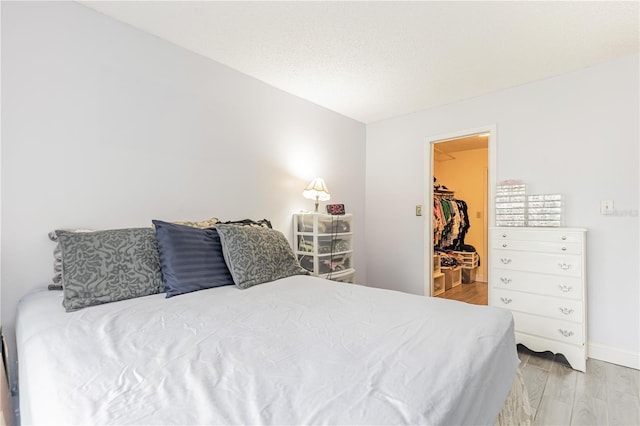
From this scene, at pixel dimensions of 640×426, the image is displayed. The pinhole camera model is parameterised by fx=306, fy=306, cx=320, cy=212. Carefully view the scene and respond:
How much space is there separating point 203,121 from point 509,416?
254 cm

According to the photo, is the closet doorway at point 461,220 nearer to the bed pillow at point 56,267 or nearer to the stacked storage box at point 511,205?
the stacked storage box at point 511,205

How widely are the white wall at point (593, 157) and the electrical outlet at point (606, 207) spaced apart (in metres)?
0.03

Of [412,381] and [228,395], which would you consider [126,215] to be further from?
[412,381]

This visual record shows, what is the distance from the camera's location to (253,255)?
1.90 meters

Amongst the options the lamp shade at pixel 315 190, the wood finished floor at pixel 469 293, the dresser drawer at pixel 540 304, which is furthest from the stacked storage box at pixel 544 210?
the lamp shade at pixel 315 190

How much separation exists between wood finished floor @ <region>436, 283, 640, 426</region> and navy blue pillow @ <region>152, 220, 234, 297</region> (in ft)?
6.42

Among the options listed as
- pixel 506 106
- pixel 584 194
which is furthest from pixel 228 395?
pixel 506 106

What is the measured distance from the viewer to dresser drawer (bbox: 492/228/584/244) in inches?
89.9

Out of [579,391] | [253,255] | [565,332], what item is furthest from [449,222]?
[253,255]

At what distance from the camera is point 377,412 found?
2.10ft

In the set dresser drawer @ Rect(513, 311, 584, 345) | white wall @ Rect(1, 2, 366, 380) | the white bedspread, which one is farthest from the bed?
dresser drawer @ Rect(513, 311, 584, 345)

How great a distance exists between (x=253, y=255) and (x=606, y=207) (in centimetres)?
272

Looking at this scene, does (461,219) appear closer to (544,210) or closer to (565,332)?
(544,210)

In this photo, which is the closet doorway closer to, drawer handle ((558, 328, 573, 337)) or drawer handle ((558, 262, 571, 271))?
drawer handle ((558, 328, 573, 337))
